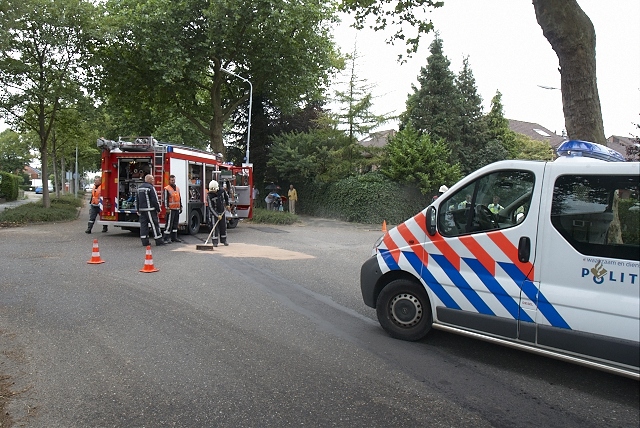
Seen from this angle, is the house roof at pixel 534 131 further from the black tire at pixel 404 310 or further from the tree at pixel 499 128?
the black tire at pixel 404 310

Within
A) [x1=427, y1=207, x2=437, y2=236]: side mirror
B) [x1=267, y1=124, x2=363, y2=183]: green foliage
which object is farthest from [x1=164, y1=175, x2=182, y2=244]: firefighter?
[x1=267, y1=124, x2=363, y2=183]: green foliage

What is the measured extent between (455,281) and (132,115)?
86.3 feet

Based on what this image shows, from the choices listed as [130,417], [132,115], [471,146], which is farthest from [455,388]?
[471,146]

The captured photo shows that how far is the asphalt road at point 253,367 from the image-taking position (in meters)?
3.72

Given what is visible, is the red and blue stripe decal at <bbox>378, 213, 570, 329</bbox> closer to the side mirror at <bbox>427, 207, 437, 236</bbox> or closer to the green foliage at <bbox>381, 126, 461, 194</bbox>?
the side mirror at <bbox>427, 207, 437, 236</bbox>

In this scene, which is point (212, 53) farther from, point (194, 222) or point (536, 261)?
point (536, 261)

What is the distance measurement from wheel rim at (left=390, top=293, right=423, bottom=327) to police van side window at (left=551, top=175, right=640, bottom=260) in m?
1.73

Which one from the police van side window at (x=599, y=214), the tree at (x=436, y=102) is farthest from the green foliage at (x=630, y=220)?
the tree at (x=436, y=102)

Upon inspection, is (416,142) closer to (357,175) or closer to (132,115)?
(357,175)

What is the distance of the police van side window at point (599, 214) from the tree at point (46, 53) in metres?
20.8

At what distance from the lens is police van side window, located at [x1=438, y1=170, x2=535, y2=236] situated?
457 cm

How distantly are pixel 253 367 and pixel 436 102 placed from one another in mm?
26567

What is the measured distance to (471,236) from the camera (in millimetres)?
4859

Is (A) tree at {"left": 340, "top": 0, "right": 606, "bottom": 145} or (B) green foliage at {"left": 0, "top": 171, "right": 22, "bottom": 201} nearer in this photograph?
(A) tree at {"left": 340, "top": 0, "right": 606, "bottom": 145}
